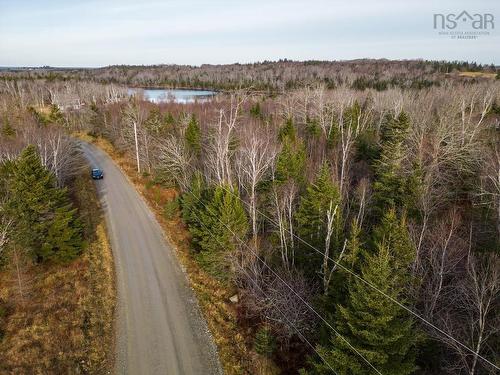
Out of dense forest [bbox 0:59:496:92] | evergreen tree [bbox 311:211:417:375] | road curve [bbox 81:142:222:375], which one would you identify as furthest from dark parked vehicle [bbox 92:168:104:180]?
dense forest [bbox 0:59:496:92]

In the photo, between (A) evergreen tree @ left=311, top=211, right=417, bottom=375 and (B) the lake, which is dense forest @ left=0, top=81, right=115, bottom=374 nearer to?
(A) evergreen tree @ left=311, top=211, right=417, bottom=375

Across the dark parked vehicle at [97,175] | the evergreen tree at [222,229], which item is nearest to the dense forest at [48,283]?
the evergreen tree at [222,229]

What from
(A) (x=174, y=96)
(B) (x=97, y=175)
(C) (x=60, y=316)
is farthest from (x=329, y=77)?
(C) (x=60, y=316)

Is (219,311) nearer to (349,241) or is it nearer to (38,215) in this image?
(349,241)

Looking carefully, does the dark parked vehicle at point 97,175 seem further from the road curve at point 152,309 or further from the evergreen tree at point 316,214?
the evergreen tree at point 316,214

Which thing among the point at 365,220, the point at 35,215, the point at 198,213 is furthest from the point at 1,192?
the point at 365,220

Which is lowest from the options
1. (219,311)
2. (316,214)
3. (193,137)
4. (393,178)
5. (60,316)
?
(219,311)
